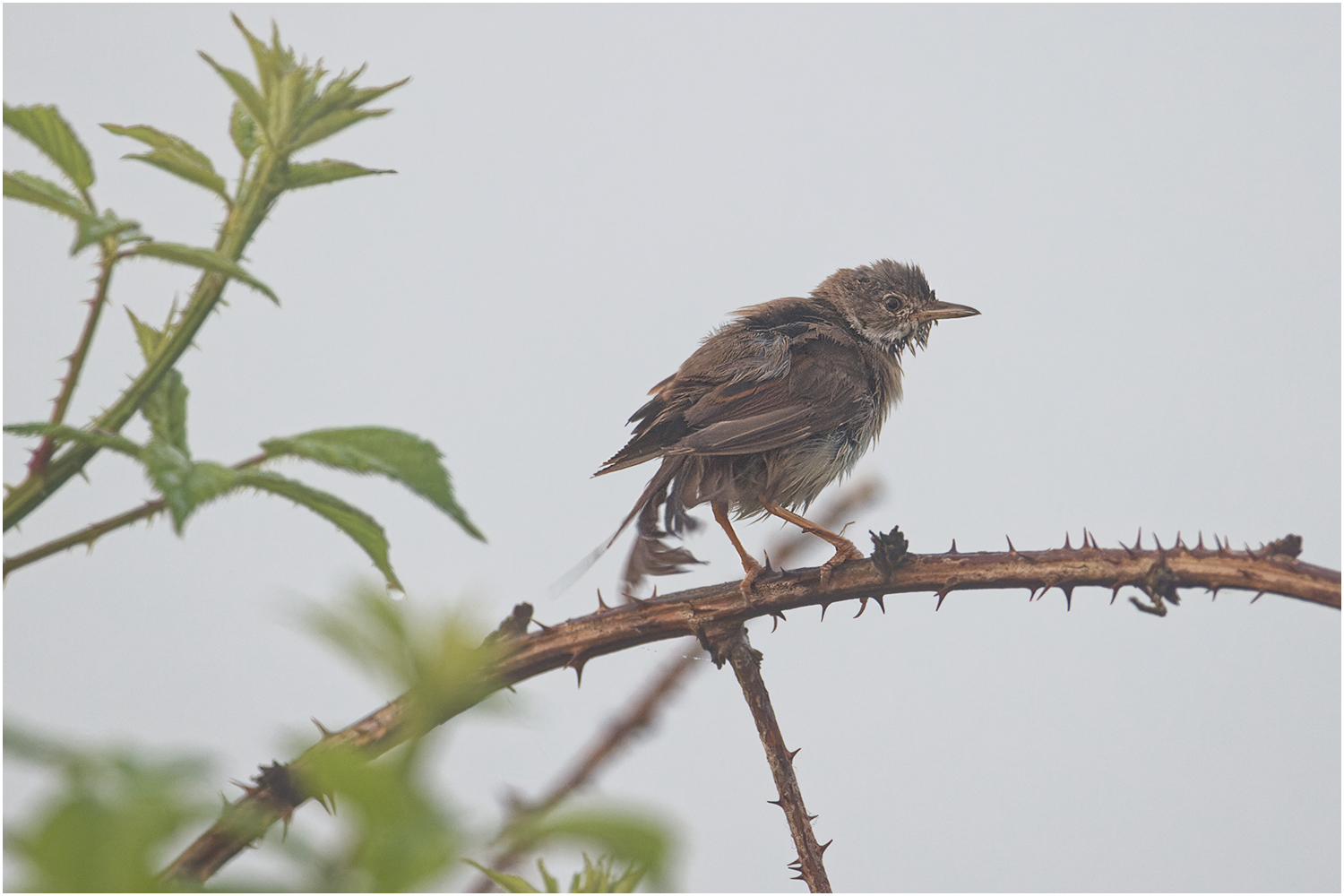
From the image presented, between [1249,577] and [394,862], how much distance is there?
136cm

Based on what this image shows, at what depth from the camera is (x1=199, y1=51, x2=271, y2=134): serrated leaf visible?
94 cm

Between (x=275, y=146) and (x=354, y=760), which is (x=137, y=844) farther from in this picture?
(x=275, y=146)

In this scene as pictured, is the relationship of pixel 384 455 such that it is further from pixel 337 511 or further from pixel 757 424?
pixel 757 424

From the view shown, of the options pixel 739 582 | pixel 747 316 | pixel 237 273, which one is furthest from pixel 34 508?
pixel 747 316

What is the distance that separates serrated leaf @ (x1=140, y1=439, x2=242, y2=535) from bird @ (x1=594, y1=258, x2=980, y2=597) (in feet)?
5.04

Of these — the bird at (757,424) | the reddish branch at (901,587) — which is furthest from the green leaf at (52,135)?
the bird at (757,424)

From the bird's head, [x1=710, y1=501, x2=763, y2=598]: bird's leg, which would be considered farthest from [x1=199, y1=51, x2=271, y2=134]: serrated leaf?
the bird's head

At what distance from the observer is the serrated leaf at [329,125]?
3.21 ft

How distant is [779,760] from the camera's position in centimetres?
168

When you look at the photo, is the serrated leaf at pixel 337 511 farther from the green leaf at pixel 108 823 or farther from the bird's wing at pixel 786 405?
the bird's wing at pixel 786 405

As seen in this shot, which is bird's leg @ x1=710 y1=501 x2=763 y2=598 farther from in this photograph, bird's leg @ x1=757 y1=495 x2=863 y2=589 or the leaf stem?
the leaf stem

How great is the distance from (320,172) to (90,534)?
37cm

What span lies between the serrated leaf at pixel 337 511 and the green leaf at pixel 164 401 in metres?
0.12

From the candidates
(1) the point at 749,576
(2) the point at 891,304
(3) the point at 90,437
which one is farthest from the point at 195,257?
(2) the point at 891,304
